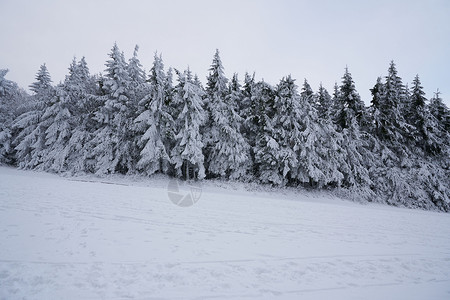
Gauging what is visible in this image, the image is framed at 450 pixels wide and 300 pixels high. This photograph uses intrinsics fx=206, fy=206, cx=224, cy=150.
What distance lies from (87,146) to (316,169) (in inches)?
996

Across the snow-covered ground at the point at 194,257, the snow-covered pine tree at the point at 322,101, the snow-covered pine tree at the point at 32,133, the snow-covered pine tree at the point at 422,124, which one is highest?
the snow-covered pine tree at the point at 322,101

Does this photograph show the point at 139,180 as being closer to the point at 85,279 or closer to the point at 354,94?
the point at 85,279

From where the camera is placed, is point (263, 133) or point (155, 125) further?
point (263, 133)

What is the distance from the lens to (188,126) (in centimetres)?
2186

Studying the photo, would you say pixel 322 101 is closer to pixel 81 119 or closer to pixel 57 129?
pixel 81 119

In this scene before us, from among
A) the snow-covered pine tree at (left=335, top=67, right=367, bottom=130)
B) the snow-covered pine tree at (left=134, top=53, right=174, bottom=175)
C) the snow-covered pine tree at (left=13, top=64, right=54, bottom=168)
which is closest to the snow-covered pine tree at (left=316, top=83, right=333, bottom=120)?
the snow-covered pine tree at (left=335, top=67, right=367, bottom=130)

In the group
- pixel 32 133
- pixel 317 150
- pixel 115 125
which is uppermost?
pixel 115 125

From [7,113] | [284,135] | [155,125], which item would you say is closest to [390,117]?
[284,135]

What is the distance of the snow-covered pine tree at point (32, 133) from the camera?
2428 centimetres

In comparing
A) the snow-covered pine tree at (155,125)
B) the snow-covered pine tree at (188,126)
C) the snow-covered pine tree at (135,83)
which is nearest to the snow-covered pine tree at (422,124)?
the snow-covered pine tree at (188,126)

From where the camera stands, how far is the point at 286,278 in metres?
4.75

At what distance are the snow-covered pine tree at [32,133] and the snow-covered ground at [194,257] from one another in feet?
63.9

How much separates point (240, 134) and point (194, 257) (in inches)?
737

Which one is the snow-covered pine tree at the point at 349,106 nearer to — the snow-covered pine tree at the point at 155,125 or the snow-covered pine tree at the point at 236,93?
the snow-covered pine tree at the point at 236,93
